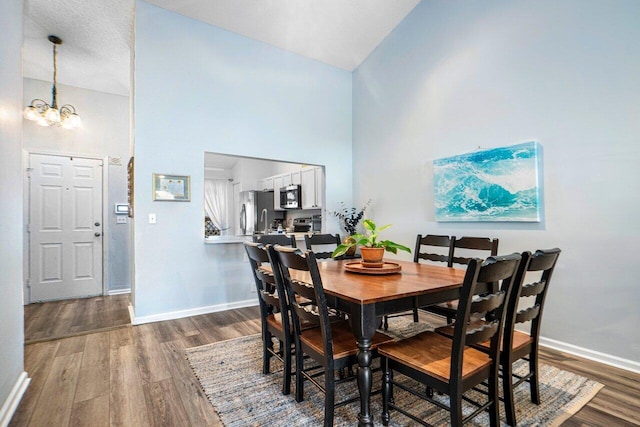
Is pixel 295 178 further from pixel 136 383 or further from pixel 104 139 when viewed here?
pixel 136 383

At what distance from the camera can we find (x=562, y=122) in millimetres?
2561

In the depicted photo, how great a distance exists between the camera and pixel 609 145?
2.32 metres

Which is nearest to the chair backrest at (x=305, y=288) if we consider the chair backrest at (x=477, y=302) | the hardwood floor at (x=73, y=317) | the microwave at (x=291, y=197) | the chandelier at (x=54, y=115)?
the chair backrest at (x=477, y=302)

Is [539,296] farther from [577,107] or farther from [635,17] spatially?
[635,17]

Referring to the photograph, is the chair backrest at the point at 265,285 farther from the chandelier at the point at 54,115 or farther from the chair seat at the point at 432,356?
the chandelier at the point at 54,115

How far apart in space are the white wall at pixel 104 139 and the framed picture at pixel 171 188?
195cm

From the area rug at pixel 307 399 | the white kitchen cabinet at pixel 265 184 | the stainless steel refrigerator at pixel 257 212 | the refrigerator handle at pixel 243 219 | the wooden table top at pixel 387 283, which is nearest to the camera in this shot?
the wooden table top at pixel 387 283

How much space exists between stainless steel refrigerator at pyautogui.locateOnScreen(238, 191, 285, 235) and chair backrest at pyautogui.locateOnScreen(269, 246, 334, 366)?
13.5 feet

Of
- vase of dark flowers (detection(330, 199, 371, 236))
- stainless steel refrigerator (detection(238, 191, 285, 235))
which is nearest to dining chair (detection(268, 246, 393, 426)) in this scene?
vase of dark flowers (detection(330, 199, 371, 236))

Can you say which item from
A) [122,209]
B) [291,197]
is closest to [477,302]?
[291,197]

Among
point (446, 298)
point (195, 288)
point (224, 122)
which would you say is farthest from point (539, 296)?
point (224, 122)

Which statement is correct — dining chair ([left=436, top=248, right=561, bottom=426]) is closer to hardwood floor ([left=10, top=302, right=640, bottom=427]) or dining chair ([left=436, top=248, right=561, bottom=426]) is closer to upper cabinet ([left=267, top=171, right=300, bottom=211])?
hardwood floor ([left=10, top=302, right=640, bottom=427])

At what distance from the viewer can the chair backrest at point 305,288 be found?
4.89ft

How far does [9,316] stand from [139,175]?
1.87 metres
